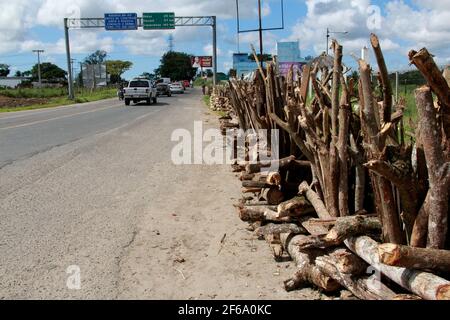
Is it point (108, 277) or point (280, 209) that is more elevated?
point (280, 209)

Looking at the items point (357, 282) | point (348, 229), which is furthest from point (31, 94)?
point (357, 282)

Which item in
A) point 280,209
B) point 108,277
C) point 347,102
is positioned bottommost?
point 108,277

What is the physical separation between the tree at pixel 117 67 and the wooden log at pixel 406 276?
12706cm

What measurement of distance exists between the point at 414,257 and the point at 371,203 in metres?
1.53

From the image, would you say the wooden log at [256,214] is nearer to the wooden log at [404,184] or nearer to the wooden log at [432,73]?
the wooden log at [404,184]

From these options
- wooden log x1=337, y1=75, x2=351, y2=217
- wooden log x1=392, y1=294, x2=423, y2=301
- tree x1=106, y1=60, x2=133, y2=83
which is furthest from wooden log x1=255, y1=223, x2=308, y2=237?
tree x1=106, y1=60, x2=133, y2=83

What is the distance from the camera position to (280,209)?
5.04 metres

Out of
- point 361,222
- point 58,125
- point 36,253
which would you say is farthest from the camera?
point 58,125

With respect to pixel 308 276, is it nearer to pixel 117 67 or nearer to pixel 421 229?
pixel 421 229

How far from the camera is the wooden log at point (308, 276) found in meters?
3.89

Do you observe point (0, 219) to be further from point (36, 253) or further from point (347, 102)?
point (347, 102)

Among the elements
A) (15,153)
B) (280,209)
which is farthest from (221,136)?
(280,209)

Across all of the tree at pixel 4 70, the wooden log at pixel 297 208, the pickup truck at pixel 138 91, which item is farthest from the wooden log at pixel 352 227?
the tree at pixel 4 70

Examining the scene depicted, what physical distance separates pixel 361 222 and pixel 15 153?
937cm
